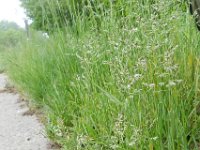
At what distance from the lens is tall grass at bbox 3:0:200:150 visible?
1.68 meters

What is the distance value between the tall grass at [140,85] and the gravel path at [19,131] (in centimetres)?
25

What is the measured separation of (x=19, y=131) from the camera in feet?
11.5

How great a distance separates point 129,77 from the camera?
63.8 inches

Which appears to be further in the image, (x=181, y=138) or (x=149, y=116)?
(x=149, y=116)

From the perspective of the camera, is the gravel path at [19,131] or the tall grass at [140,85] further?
the gravel path at [19,131]

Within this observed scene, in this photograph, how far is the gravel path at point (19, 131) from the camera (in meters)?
3.00

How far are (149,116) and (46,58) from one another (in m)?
2.29

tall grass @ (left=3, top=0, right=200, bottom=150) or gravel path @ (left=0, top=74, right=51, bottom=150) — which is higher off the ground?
tall grass @ (left=3, top=0, right=200, bottom=150)

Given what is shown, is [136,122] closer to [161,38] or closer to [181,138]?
[181,138]

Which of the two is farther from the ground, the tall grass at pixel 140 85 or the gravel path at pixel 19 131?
the tall grass at pixel 140 85

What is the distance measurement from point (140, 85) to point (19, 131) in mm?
2023

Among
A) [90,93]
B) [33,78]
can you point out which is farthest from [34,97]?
[90,93]

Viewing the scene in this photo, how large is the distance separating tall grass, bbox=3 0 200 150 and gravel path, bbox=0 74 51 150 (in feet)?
0.80

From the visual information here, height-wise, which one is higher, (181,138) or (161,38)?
(161,38)
